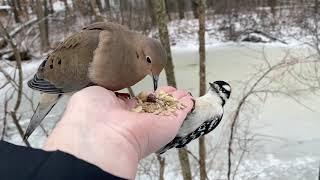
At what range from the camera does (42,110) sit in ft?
5.07

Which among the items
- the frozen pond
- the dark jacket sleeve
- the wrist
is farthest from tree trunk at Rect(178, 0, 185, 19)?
the dark jacket sleeve

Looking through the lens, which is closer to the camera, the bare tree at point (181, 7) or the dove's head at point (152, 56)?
the dove's head at point (152, 56)

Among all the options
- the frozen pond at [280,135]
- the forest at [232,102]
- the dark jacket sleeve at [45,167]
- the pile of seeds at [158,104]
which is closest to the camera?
the dark jacket sleeve at [45,167]

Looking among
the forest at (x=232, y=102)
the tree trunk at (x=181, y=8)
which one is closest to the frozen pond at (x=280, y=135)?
the forest at (x=232, y=102)

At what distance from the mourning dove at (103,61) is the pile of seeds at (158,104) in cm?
7

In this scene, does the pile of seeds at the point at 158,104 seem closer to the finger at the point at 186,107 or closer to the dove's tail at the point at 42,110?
the finger at the point at 186,107

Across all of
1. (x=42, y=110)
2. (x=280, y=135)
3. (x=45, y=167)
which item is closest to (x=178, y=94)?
(x=42, y=110)

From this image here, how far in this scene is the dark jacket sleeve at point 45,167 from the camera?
0.59 metres

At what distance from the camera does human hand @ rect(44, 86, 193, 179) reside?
70 cm

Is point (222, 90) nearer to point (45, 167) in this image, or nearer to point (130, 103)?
point (130, 103)

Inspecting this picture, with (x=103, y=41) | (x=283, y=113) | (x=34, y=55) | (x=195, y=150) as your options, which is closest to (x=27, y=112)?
(x=195, y=150)

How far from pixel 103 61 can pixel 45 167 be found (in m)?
0.73

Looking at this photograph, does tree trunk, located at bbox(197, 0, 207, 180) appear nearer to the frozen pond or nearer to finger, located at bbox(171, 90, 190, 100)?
the frozen pond

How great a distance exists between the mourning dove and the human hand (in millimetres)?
234
